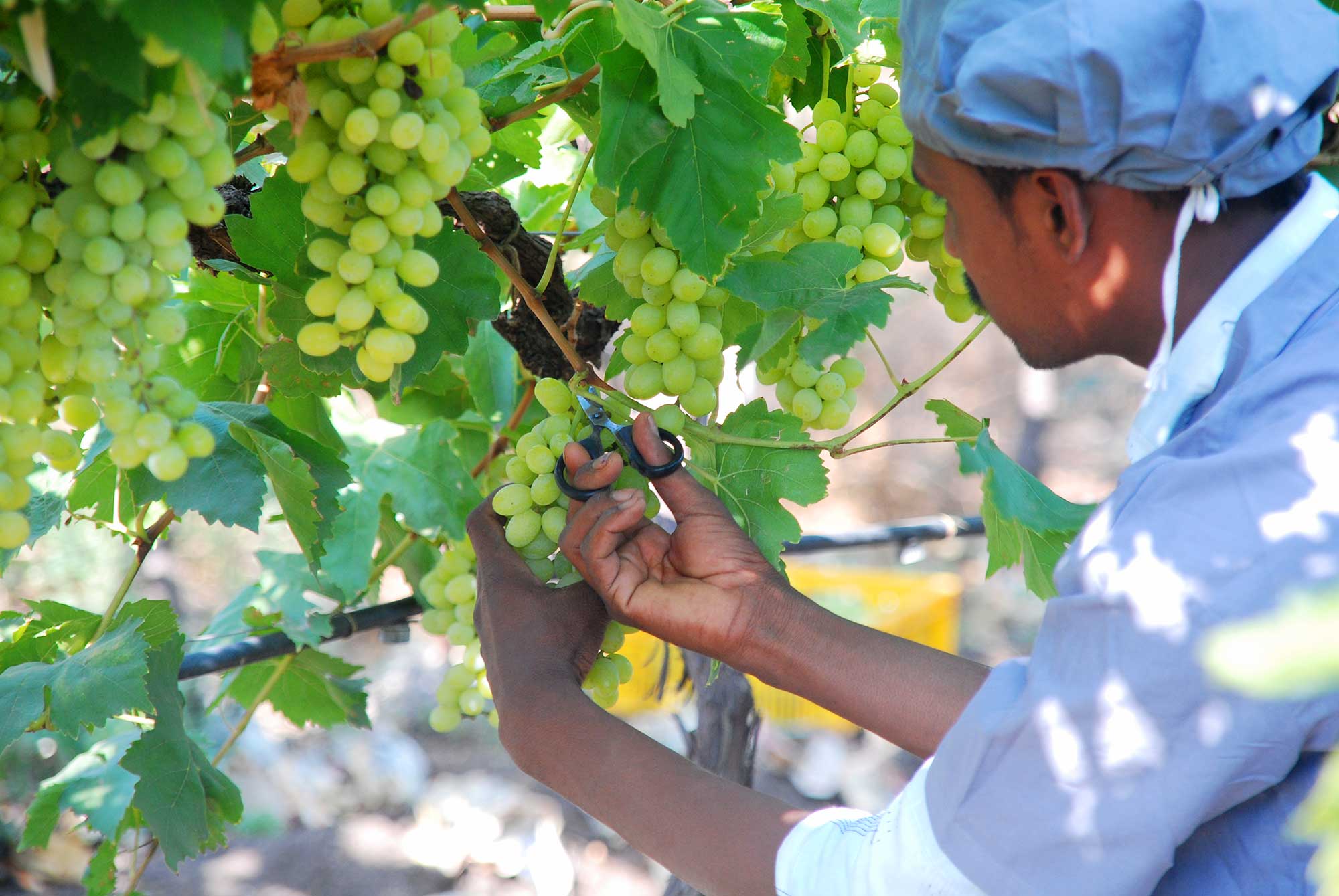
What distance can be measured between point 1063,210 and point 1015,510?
44 centimetres

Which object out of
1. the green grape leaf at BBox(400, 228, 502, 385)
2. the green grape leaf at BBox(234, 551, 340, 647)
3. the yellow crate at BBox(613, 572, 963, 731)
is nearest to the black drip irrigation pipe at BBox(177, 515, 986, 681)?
the green grape leaf at BBox(234, 551, 340, 647)

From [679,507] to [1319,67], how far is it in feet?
2.40

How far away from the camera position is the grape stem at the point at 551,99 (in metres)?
1.21

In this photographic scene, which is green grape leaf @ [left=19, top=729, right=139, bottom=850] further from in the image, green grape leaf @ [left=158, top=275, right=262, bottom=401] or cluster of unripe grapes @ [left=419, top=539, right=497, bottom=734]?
green grape leaf @ [left=158, top=275, right=262, bottom=401]

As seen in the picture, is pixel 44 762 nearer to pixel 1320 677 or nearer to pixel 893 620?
pixel 893 620

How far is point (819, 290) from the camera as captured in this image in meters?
1.25

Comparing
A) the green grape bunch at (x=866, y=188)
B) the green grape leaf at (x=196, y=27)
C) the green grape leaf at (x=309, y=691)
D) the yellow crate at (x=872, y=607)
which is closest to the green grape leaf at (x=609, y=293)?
the green grape bunch at (x=866, y=188)

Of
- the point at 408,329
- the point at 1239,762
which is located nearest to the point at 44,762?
the point at 408,329

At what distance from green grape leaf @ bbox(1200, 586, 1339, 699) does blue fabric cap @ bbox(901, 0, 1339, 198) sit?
673 mm

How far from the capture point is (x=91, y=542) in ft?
15.9

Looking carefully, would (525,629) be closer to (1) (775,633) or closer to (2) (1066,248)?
(1) (775,633)

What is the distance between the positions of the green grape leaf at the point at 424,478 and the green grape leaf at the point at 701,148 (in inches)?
33.2

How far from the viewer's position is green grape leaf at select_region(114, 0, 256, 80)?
1.82ft

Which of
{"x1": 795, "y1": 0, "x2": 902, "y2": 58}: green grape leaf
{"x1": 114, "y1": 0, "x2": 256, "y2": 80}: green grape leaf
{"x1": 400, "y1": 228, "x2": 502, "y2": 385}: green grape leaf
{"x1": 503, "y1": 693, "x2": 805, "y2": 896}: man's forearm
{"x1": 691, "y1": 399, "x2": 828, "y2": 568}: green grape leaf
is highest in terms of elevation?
{"x1": 114, "y1": 0, "x2": 256, "y2": 80}: green grape leaf
